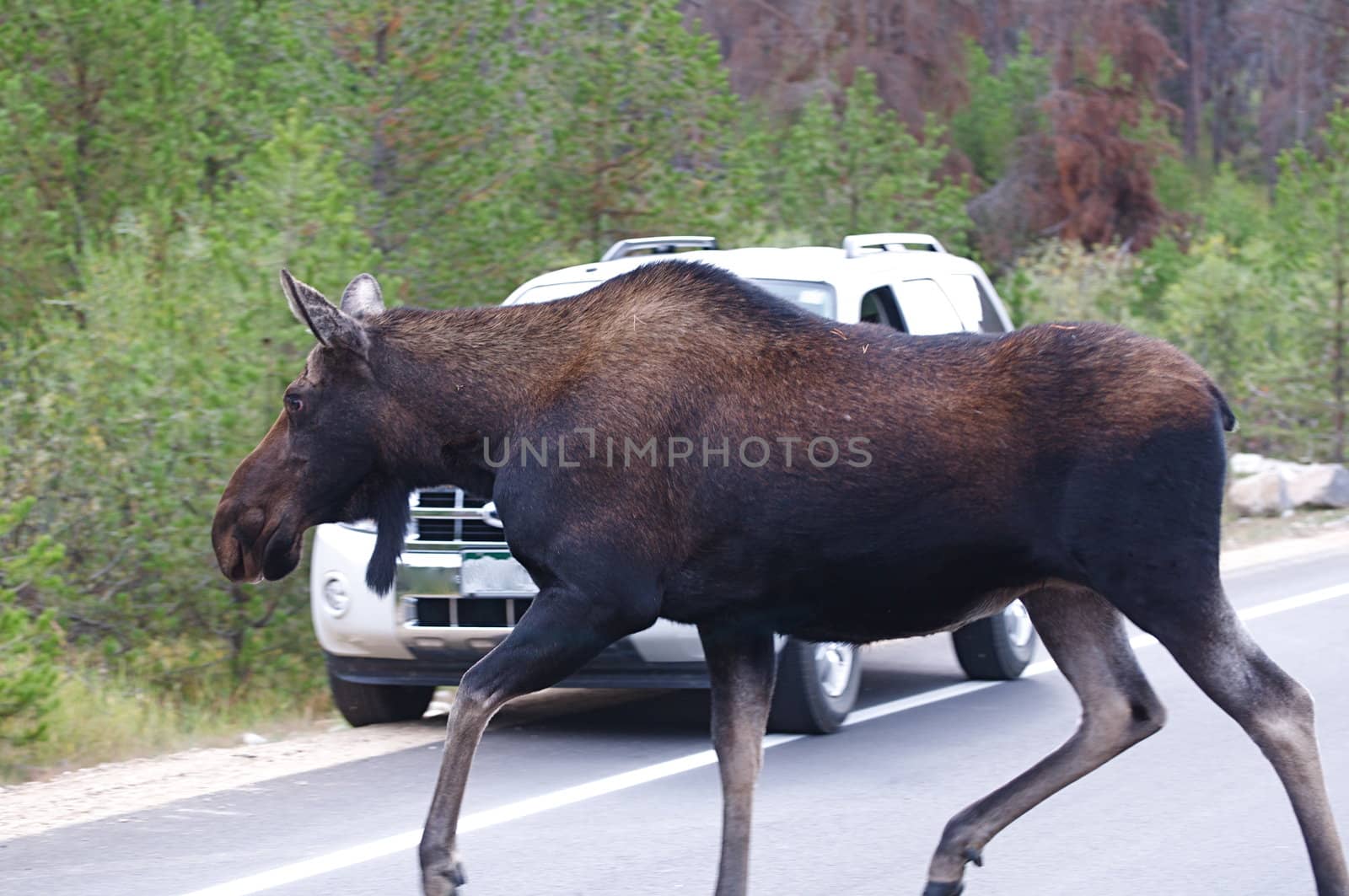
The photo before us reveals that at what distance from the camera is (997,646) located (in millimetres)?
9039

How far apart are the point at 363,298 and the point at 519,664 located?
4.72 ft

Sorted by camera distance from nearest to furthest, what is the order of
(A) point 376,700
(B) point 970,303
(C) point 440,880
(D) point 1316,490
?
1. (C) point 440,880
2. (A) point 376,700
3. (B) point 970,303
4. (D) point 1316,490

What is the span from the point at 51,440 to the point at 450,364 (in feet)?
18.9

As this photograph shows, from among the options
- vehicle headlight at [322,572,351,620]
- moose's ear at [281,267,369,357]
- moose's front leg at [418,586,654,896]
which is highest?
moose's ear at [281,267,369,357]

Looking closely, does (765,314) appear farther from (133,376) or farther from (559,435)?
(133,376)

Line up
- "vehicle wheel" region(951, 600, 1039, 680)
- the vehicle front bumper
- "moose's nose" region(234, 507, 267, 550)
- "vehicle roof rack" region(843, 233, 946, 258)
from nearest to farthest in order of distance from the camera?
"moose's nose" region(234, 507, 267, 550)
the vehicle front bumper
"vehicle roof rack" region(843, 233, 946, 258)
"vehicle wheel" region(951, 600, 1039, 680)

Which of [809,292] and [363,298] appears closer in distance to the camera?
[363,298]

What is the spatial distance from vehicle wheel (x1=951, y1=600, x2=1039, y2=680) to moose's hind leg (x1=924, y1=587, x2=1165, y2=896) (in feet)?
11.8

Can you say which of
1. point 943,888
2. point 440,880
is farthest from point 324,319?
point 943,888

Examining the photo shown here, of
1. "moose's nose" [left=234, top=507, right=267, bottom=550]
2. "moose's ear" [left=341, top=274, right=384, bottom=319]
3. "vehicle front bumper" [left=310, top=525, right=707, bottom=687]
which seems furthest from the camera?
"vehicle front bumper" [left=310, top=525, right=707, bottom=687]

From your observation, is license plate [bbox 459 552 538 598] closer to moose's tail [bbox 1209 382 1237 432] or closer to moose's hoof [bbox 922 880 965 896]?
moose's hoof [bbox 922 880 965 896]

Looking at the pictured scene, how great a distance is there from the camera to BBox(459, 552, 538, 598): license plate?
7520 millimetres

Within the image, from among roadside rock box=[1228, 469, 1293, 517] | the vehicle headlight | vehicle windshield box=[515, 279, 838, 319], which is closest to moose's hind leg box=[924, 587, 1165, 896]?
vehicle windshield box=[515, 279, 838, 319]

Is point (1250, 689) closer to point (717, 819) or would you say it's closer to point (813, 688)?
point (717, 819)
